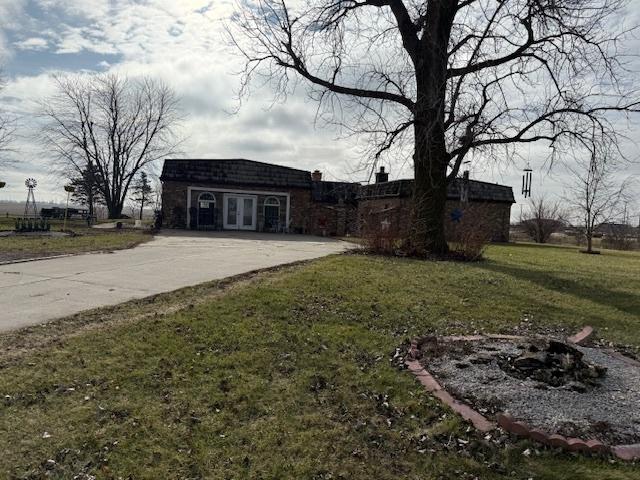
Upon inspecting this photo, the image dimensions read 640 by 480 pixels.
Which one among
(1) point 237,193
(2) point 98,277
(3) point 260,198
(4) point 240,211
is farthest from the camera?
(3) point 260,198

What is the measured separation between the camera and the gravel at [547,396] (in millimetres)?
3262

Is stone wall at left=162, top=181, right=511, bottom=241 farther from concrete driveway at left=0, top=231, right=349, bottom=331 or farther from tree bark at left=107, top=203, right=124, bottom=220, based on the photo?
tree bark at left=107, top=203, right=124, bottom=220

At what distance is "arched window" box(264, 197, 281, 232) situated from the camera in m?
28.0

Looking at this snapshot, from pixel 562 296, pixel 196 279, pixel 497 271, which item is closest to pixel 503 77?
pixel 497 271

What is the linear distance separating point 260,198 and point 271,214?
1174 mm

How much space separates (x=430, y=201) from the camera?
43.6 ft

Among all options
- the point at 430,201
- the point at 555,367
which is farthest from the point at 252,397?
the point at 430,201

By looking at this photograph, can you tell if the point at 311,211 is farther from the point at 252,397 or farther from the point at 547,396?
the point at 547,396

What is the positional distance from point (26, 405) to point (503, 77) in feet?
42.8

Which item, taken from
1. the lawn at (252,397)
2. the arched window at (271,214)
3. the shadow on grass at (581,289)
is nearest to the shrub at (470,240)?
the shadow on grass at (581,289)

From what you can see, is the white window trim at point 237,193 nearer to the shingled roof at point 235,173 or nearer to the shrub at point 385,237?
the shingled roof at point 235,173

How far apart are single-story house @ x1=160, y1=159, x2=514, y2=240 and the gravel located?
21.6 m

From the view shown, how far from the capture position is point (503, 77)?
12.7m

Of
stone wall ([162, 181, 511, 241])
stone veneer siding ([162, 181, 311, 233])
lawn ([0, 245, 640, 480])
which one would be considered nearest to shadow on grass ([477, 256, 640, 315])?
lawn ([0, 245, 640, 480])
